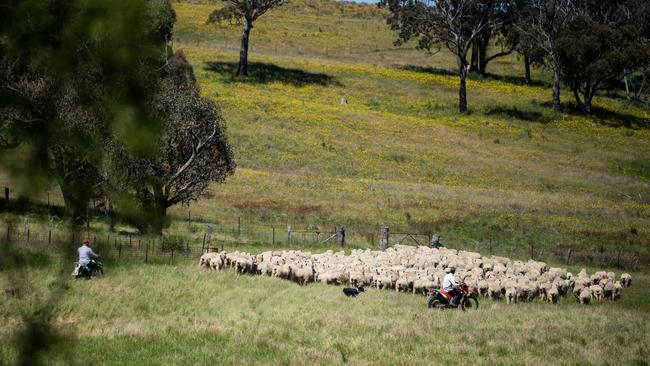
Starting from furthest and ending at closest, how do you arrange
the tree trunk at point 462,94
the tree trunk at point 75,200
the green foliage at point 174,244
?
the tree trunk at point 462,94 < the green foliage at point 174,244 < the tree trunk at point 75,200

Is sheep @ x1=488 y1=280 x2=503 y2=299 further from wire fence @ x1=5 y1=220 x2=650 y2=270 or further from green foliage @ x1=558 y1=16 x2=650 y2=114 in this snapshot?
green foliage @ x1=558 y1=16 x2=650 y2=114

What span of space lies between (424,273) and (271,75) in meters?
62.0

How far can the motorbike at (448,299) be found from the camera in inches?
863

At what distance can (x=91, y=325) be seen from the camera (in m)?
16.7

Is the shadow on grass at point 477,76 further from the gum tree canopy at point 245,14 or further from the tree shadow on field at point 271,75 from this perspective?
the gum tree canopy at point 245,14

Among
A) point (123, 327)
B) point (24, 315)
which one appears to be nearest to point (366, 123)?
point (123, 327)

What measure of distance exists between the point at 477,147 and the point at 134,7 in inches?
2644

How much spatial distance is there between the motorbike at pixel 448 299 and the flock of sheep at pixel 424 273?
1117mm

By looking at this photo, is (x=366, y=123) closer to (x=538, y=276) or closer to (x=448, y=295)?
(x=538, y=276)

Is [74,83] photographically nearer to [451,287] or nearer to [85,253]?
[85,253]

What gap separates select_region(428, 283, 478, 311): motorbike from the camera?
21.9 metres

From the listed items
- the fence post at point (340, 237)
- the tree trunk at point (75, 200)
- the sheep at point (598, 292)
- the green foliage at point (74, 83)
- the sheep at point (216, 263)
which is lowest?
the fence post at point (340, 237)

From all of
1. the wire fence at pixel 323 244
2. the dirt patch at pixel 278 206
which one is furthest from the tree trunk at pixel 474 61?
the wire fence at pixel 323 244

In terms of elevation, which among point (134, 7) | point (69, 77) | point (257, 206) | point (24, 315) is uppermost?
point (134, 7)
